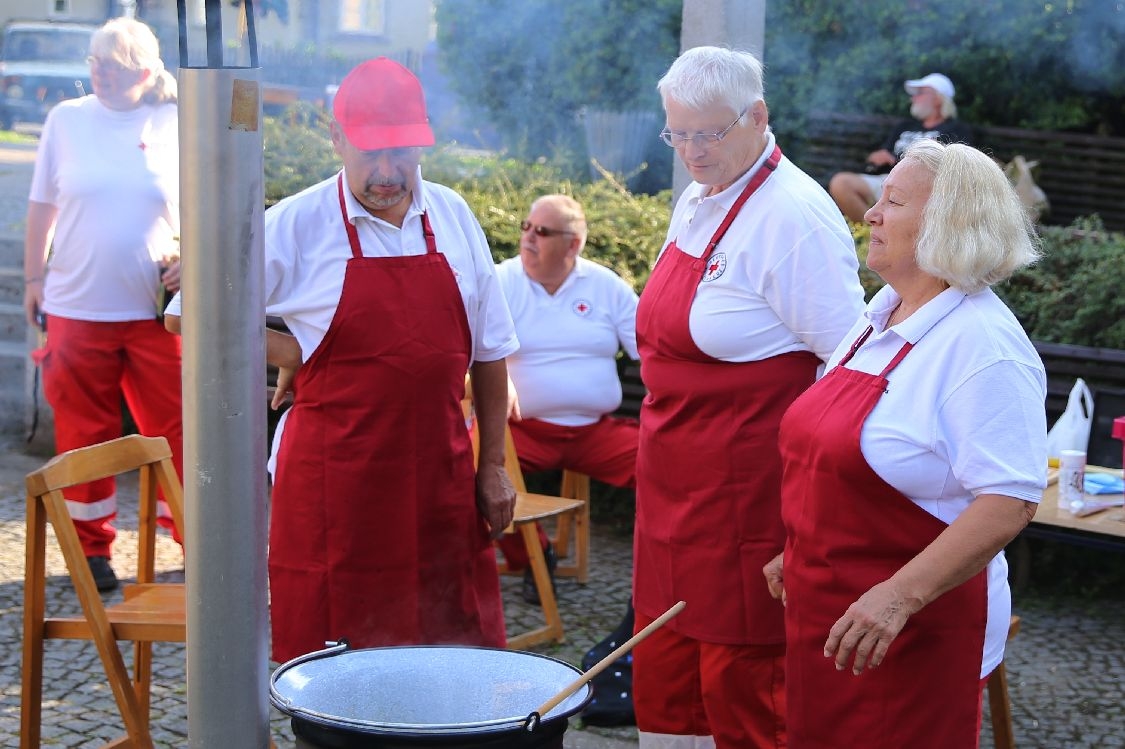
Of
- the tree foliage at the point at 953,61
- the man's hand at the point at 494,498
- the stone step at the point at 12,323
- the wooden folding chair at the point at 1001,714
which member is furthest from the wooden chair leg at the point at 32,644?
the tree foliage at the point at 953,61

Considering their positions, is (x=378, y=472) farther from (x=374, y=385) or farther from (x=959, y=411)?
(x=959, y=411)

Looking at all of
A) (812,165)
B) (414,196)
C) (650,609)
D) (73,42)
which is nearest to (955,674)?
(650,609)

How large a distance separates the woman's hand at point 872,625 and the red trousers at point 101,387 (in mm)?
3495

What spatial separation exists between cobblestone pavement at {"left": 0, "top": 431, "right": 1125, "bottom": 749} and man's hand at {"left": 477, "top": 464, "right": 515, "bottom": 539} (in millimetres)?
1101

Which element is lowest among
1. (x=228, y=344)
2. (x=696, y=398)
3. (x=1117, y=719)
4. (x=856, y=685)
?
(x=1117, y=719)

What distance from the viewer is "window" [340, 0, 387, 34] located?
6215 millimetres

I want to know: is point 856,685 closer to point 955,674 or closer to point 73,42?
point 955,674

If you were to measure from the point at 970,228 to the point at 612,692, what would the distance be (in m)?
2.44

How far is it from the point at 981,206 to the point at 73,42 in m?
16.7

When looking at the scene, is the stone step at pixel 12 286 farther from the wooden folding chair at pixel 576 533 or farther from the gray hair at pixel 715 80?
Answer: the gray hair at pixel 715 80

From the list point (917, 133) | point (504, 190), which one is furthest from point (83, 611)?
point (917, 133)

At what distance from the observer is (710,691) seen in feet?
10.3

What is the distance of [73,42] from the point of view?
17.1m

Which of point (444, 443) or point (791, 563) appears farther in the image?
point (444, 443)
